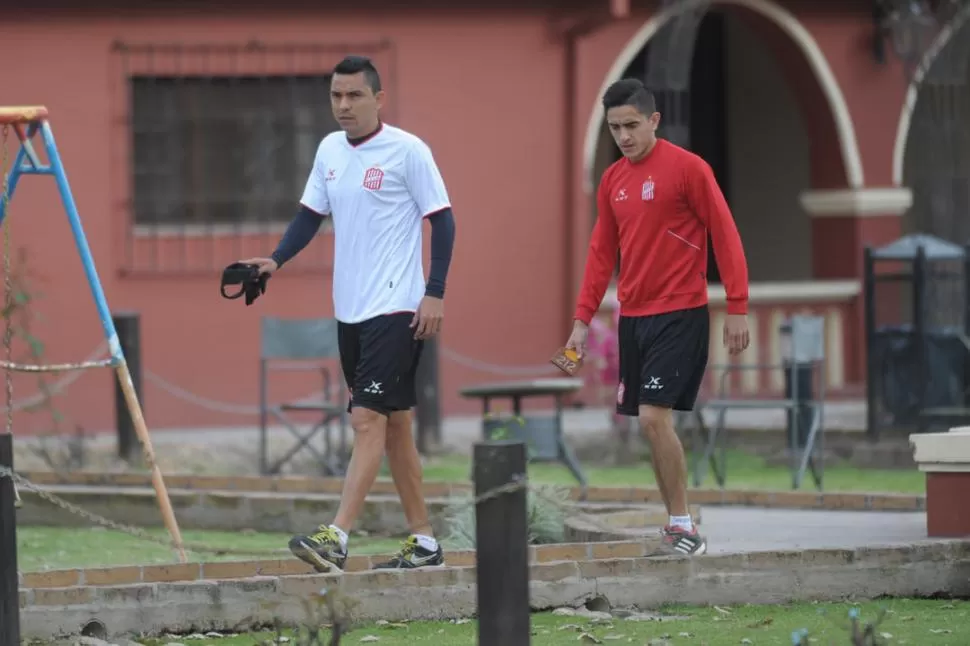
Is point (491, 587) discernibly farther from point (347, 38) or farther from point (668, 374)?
point (347, 38)

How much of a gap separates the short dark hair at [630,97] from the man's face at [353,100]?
920mm

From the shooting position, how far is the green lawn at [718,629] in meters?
7.31

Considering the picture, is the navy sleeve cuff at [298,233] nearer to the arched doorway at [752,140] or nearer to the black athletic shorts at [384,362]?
the black athletic shorts at [384,362]

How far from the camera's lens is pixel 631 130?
8352 mm

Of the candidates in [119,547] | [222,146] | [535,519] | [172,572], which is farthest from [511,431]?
[222,146]

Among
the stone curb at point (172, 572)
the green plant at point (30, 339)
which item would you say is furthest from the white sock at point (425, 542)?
the green plant at point (30, 339)

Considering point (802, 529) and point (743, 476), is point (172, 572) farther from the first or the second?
point (743, 476)

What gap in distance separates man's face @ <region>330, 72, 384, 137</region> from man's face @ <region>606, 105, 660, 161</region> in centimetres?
93

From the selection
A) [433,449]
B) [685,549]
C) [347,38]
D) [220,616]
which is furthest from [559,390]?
[347,38]

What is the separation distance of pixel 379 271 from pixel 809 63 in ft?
37.1

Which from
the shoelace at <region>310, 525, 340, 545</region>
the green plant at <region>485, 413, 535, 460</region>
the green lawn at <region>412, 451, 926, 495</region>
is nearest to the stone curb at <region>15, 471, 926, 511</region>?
the green plant at <region>485, 413, 535, 460</region>

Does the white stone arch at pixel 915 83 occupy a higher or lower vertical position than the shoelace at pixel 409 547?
higher

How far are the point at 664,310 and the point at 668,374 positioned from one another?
0.25 metres

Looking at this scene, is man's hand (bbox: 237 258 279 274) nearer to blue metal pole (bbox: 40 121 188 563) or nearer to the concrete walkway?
blue metal pole (bbox: 40 121 188 563)
